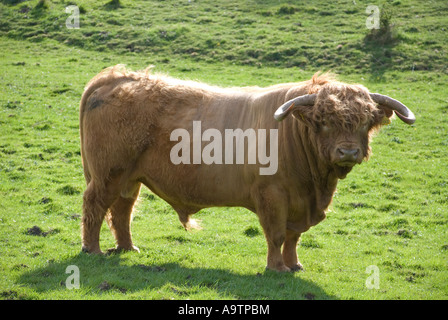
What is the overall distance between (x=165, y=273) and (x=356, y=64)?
15.0 metres

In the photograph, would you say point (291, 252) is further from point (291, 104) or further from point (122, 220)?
point (122, 220)

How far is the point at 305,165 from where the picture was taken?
761 centimetres

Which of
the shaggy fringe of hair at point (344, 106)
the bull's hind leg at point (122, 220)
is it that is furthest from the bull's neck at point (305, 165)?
the bull's hind leg at point (122, 220)

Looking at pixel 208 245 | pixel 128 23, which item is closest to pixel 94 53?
pixel 128 23

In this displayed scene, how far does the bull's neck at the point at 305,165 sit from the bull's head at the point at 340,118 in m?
0.22

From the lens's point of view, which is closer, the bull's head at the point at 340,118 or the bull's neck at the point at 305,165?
the bull's head at the point at 340,118

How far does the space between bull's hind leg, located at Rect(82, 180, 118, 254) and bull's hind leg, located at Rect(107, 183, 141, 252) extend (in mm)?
319

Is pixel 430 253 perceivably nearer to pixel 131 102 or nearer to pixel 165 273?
pixel 165 273

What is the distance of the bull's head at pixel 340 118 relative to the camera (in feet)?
22.6

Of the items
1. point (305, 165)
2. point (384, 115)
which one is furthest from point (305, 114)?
point (384, 115)

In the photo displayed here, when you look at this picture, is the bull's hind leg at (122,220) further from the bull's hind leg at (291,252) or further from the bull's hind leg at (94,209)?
the bull's hind leg at (291,252)

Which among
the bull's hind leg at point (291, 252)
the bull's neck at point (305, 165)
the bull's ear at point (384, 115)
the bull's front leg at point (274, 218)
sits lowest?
the bull's hind leg at point (291, 252)

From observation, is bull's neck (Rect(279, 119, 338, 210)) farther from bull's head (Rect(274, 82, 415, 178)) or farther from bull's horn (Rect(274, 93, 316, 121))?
bull's horn (Rect(274, 93, 316, 121))

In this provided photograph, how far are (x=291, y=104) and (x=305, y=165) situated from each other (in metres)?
0.94
